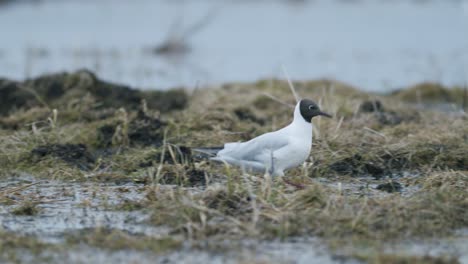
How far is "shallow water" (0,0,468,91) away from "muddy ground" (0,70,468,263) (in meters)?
4.11

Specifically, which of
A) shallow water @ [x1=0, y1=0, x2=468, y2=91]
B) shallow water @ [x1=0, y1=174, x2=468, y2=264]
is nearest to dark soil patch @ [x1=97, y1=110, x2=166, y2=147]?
shallow water @ [x1=0, y1=174, x2=468, y2=264]

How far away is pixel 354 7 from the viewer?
119 feet

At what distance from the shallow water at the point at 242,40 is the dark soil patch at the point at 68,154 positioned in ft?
20.1

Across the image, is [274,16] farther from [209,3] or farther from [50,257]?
[50,257]

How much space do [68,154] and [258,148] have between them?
2.29 m

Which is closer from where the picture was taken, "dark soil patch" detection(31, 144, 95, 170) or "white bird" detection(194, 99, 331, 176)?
"white bird" detection(194, 99, 331, 176)

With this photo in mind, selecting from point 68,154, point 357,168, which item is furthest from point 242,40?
point 357,168

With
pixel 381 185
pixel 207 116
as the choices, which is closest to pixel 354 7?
pixel 207 116

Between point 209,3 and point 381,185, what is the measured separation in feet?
101

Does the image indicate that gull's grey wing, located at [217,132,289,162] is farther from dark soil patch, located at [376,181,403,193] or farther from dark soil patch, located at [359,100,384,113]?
dark soil patch, located at [359,100,384,113]

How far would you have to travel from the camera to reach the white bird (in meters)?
8.38

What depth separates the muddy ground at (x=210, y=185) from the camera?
6.68 metres

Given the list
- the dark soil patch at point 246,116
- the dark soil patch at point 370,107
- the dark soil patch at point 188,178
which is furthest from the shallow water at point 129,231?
the dark soil patch at point 370,107

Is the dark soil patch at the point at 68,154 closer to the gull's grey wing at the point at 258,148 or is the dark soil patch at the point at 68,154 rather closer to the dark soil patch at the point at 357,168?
the gull's grey wing at the point at 258,148
